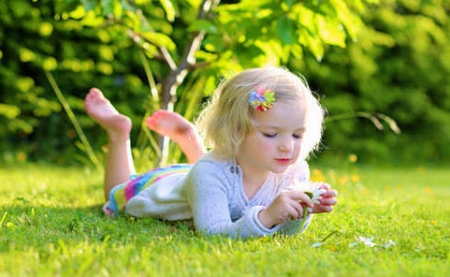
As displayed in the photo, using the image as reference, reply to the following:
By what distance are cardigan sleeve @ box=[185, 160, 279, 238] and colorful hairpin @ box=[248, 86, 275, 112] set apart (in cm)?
30

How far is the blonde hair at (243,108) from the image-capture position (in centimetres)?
239

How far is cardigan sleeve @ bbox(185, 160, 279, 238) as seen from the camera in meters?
2.25

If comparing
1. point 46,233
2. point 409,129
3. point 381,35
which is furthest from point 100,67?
point 46,233

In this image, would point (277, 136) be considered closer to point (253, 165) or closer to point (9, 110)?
point (253, 165)

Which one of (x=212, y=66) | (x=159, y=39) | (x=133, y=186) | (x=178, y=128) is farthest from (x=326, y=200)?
(x=159, y=39)

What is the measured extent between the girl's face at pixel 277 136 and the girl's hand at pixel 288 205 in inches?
7.9

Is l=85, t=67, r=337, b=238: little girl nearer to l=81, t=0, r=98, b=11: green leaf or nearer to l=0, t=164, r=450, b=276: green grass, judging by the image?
l=0, t=164, r=450, b=276: green grass

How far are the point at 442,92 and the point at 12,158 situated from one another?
15.9 ft

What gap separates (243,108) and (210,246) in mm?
555

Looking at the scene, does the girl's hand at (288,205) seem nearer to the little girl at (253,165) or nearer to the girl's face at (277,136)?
the little girl at (253,165)

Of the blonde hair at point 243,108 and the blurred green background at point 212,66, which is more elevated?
the blonde hair at point 243,108

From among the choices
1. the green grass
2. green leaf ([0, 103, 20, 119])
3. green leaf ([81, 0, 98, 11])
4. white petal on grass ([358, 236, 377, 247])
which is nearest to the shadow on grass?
the green grass

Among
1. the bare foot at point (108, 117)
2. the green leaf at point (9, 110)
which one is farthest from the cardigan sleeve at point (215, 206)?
the green leaf at point (9, 110)

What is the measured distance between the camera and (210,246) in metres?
2.04
